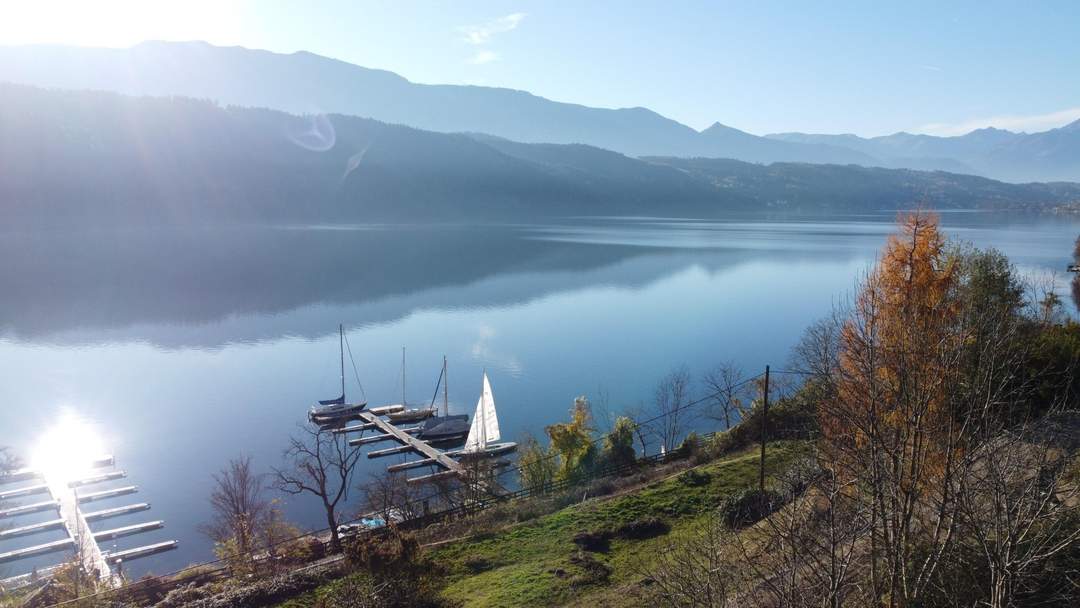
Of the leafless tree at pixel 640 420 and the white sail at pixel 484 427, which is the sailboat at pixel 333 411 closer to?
the white sail at pixel 484 427

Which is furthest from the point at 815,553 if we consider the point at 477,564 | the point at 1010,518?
the point at 477,564

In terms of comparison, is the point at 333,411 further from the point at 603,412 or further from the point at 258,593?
the point at 258,593

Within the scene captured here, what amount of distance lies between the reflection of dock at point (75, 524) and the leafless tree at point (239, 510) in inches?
76.7

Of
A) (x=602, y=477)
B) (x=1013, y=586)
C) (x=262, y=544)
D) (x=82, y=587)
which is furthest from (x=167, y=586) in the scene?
(x=1013, y=586)

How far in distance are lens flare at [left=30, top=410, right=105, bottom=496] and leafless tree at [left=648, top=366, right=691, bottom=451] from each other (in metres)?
29.6

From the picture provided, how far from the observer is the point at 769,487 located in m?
19.0

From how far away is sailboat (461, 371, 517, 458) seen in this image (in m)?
35.4

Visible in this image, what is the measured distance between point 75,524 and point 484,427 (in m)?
19.0

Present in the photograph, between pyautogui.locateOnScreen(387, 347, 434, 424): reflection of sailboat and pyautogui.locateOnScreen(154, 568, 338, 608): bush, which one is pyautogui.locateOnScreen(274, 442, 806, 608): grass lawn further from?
pyautogui.locateOnScreen(387, 347, 434, 424): reflection of sailboat

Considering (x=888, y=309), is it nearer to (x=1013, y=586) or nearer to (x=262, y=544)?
(x=1013, y=586)

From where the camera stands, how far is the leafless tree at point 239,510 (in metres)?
24.5

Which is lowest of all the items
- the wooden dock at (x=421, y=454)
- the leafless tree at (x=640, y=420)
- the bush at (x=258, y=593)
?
the wooden dock at (x=421, y=454)

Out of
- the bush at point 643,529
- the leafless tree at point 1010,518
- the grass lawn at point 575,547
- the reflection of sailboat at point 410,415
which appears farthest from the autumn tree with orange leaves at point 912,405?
the reflection of sailboat at point 410,415

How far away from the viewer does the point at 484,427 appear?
3653 cm
